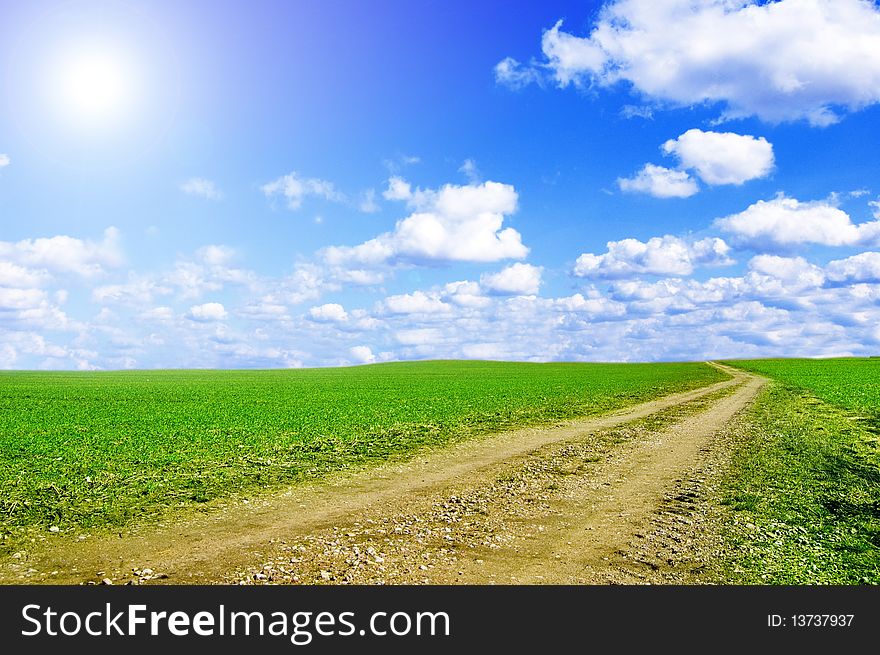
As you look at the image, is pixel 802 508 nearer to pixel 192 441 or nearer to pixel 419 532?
pixel 419 532

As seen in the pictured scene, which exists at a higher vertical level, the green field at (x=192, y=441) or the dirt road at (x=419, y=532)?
the green field at (x=192, y=441)

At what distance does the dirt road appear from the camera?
467 inches

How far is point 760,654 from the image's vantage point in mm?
9328

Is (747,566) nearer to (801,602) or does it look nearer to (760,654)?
(801,602)

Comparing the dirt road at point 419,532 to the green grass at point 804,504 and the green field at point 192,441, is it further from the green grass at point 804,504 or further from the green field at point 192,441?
the green field at point 192,441

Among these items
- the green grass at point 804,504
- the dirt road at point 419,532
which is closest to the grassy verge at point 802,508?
the green grass at point 804,504

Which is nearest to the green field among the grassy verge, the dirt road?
the dirt road

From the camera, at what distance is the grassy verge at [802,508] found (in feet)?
39.9

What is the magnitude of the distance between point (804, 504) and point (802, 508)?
488 mm

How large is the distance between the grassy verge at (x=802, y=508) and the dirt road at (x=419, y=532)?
82.3 inches

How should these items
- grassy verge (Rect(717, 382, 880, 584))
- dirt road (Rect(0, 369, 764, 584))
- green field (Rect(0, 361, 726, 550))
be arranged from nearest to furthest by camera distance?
dirt road (Rect(0, 369, 764, 584))
grassy verge (Rect(717, 382, 880, 584))
green field (Rect(0, 361, 726, 550))

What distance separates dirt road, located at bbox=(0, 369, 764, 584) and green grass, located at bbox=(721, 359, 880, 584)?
2.16 metres

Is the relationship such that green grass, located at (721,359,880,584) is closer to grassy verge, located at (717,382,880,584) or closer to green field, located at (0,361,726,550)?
grassy verge, located at (717,382,880,584)

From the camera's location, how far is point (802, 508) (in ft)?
53.5
